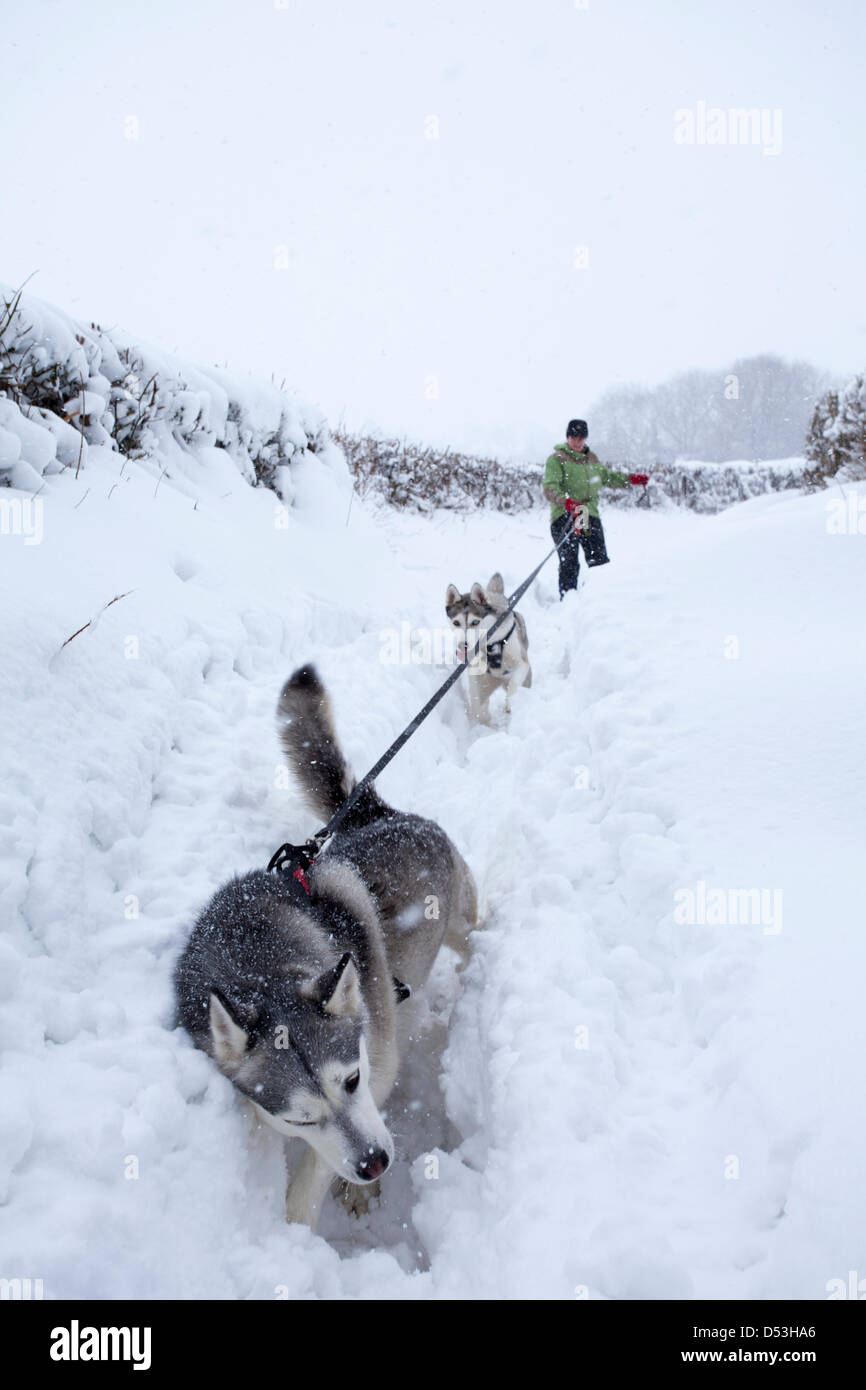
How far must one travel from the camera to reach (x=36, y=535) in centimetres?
385

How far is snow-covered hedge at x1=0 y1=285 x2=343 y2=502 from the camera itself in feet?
15.2

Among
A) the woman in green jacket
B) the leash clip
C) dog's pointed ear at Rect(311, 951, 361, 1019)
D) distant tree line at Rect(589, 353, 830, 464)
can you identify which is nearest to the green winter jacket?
the woman in green jacket

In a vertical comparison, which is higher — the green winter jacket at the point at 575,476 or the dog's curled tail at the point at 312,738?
the green winter jacket at the point at 575,476

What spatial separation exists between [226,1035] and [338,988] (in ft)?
1.12

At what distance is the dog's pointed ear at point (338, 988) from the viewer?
1991 mm

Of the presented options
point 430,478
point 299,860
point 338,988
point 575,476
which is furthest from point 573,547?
point 430,478

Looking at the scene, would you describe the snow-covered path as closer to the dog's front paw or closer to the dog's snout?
the dog's front paw

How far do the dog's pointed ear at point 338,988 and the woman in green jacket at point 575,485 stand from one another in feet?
24.0

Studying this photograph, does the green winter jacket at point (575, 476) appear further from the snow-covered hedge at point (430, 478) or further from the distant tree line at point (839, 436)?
the snow-covered hedge at point (430, 478)

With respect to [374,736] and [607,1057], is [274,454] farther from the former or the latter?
[607,1057]

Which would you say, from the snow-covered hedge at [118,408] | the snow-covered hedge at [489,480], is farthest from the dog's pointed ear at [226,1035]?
the snow-covered hedge at [489,480]

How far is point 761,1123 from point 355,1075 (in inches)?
44.2

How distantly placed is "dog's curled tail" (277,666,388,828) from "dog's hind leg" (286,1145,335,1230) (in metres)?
1.45
